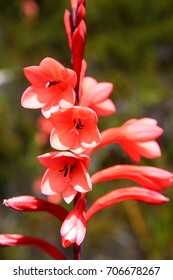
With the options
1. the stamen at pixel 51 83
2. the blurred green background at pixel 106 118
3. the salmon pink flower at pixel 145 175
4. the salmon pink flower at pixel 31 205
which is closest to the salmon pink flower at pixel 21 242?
→ the salmon pink flower at pixel 31 205

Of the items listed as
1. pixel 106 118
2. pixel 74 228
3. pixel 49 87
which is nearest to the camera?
pixel 74 228

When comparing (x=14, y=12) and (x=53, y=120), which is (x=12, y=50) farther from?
(x=53, y=120)

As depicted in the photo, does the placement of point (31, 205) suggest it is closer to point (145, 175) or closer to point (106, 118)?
point (145, 175)

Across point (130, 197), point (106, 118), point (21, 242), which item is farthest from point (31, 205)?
point (106, 118)

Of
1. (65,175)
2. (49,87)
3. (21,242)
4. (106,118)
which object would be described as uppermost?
(49,87)

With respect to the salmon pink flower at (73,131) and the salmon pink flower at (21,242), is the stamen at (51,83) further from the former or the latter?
the salmon pink flower at (21,242)

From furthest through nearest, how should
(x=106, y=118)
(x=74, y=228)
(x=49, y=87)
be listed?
(x=106, y=118) < (x=49, y=87) < (x=74, y=228)

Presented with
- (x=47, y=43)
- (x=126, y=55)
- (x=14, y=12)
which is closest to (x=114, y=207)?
(x=126, y=55)
